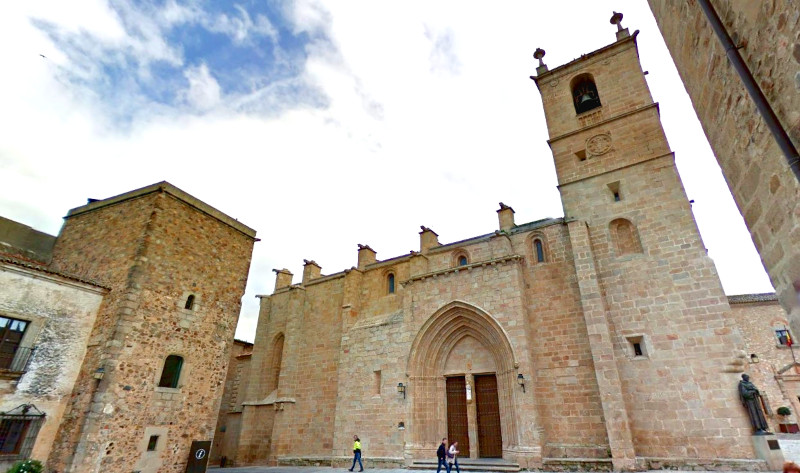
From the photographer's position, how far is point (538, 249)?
14.1 meters

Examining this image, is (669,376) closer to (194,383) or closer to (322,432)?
(322,432)

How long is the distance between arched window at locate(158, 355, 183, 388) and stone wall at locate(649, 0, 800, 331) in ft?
44.3

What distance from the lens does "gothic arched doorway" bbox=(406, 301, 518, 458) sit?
1261cm

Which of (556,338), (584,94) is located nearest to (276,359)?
(556,338)

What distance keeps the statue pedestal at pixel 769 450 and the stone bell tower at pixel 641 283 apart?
0.18 m

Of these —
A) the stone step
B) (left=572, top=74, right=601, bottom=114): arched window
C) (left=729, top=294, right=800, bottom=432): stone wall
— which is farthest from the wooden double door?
(left=729, top=294, right=800, bottom=432): stone wall

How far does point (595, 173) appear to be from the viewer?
46.6 ft

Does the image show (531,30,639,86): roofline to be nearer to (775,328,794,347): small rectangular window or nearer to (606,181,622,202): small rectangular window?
(606,181,622,202): small rectangular window

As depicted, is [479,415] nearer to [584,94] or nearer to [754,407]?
[754,407]

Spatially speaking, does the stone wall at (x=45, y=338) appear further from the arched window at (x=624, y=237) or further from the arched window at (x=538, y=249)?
the arched window at (x=624, y=237)

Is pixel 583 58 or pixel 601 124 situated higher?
pixel 583 58

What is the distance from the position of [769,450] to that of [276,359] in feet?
58.6

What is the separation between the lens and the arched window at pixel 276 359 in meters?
18.6

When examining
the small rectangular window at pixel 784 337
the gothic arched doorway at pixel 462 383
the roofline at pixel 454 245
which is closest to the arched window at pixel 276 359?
the roofline at pixel 454 245
